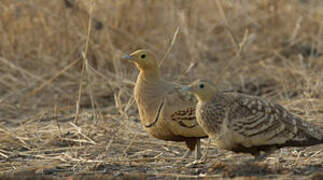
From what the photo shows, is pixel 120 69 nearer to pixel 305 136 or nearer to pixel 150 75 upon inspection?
pixel 150 75

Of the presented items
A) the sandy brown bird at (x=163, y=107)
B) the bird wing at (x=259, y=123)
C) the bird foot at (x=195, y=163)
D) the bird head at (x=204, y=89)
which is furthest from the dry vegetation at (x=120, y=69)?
the bird head at (x=204, y=89)

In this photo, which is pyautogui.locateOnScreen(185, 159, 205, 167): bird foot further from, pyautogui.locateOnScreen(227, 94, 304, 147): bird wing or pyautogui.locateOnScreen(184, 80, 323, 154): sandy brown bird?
pyautogui.locateOnScreen(227, 94, 304, 147): bird wing

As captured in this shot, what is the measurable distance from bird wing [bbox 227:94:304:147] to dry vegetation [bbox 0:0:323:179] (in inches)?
15.4

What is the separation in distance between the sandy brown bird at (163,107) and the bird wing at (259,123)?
63 centimetres

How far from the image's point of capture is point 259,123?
13.5ft

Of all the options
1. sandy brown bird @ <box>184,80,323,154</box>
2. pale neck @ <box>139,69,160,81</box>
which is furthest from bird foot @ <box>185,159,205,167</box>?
pale neck @ <box>139,69,160,81</box>

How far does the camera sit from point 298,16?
31.0 ft

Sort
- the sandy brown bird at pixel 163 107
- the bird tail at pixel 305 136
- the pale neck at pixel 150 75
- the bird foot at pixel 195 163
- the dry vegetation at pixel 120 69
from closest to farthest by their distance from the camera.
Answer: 1. the bird tail at pixel 305 136
2. the bird foot at pixel 195 163
3. the sandy brown bird at pixel 163 107
4. the pale neck at pixel 150 75
5. the dry vegetation at pixel 120 69

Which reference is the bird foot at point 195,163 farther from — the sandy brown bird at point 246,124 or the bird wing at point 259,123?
the bird wing at point 259,123

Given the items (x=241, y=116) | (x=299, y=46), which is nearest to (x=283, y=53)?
(x=299, y=46)

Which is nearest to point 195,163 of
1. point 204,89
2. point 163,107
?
point 163,107

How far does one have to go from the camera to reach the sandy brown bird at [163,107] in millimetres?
4742

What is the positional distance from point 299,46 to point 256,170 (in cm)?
531

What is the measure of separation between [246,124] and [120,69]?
12.6 ft
